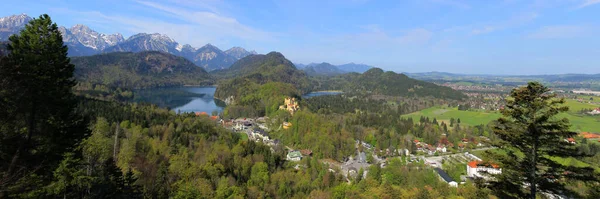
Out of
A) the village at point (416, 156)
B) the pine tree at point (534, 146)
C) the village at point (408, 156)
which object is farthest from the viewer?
the village at point (408, 156)

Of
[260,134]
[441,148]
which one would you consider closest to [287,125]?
[260,134]

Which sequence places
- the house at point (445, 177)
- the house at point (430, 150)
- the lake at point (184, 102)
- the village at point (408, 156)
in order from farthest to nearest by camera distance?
the lake at point (184, 102) → the house at point (430, 150) → the village at point (408, 156) → the house at point (445, 177)

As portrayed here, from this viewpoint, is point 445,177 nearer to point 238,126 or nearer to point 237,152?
point 237,152

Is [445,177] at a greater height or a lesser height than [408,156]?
greater

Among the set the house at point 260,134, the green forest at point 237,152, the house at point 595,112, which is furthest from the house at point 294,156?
the house at point 595,112

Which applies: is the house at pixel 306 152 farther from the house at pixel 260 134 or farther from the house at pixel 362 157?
the house at pixel 260 134

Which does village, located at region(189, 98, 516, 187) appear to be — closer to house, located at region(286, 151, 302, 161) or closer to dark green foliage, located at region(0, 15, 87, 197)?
house, located at region(286, 151, 302, 161)

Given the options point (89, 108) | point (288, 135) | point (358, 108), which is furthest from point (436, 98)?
point (89, 108)
